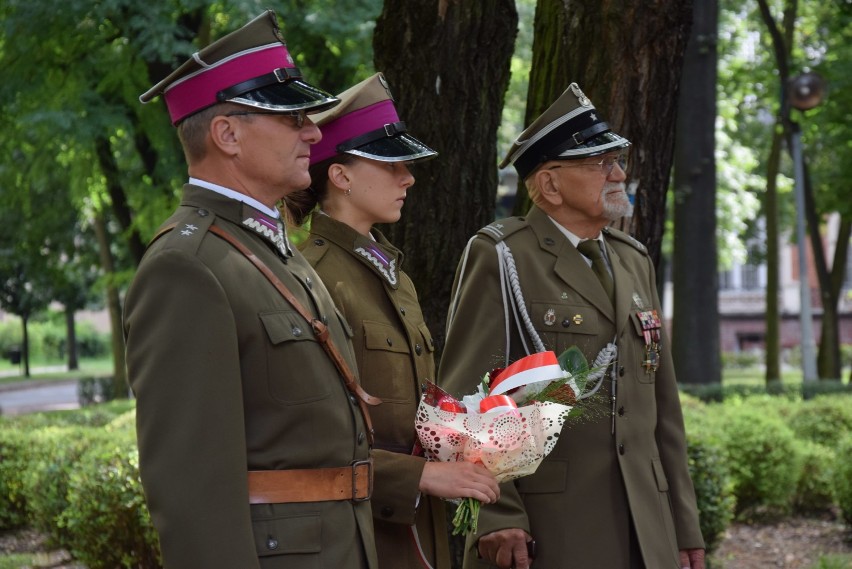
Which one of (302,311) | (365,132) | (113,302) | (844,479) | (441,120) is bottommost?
(844,479)

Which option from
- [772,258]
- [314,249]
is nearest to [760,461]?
[314,249]

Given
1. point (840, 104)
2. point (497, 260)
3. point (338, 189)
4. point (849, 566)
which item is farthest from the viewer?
point (840, 104)

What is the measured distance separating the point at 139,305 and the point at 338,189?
1.20 m

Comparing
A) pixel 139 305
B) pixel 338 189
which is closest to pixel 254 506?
pixel 139 305

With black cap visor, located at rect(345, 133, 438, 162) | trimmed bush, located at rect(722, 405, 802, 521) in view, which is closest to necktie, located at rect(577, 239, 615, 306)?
black cap visor, located at rect(345, 133, 438, 162)

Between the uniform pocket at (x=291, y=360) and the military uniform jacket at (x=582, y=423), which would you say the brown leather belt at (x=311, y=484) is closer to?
the uniform pocket at (x=291, y=360)

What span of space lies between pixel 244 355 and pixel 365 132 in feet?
3.98

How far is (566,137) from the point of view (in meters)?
4.21

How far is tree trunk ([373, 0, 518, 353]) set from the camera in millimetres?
5863

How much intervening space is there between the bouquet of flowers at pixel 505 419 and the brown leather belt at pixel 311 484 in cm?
34

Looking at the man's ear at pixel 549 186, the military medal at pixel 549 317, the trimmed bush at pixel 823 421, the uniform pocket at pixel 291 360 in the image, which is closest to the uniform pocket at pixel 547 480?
the military medal at pixel 549 317

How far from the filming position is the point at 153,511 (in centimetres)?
262

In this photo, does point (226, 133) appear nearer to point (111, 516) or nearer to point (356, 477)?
point (356, 477)

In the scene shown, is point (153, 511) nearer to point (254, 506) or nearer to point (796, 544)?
point (254, 506)
